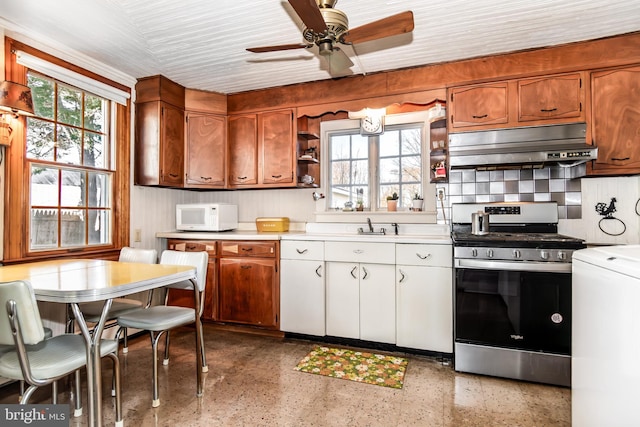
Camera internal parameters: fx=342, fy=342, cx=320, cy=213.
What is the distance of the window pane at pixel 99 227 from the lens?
3.02m

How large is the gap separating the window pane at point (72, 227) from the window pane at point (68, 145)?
0.42m

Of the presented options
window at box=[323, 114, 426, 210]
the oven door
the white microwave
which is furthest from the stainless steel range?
the white microwave

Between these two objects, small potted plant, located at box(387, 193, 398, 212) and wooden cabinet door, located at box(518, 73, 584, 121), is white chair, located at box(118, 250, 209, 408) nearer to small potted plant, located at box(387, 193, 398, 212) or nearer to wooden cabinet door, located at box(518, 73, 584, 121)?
small potted plant, located at box(387, 193, 398, 212)

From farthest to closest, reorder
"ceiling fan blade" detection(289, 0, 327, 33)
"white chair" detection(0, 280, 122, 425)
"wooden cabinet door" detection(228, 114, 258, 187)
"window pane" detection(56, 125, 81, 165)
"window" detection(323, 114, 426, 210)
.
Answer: "wooden cabinet door" detection(228, 114, 258, 187)
"window" detection(323, 114, 426, 210)
"window pane" detection(56, 125, 81, 165)
"ceiling fan blade" detection(289, 0, 327, 33)
"white chair" detection(0, 280, 122, 425)

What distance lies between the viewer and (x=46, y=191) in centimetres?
264

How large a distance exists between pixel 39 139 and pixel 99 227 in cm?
86

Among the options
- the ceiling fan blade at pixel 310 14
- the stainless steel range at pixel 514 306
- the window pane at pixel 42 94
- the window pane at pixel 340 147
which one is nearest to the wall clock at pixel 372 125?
the window pane at pixel 340 147

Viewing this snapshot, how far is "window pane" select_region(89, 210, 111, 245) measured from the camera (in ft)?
9.91

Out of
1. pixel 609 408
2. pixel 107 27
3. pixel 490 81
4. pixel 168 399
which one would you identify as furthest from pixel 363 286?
pixel 107 27

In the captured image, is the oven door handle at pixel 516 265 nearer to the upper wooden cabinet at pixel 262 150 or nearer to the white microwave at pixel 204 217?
the upper wooden cabinet at pixel 262 150

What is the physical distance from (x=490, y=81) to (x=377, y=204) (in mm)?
1462

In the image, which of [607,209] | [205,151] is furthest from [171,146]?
[607,209]

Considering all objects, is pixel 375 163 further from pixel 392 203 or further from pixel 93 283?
pixel 93 283

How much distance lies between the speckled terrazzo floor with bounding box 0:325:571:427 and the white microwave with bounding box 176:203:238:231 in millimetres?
1308
